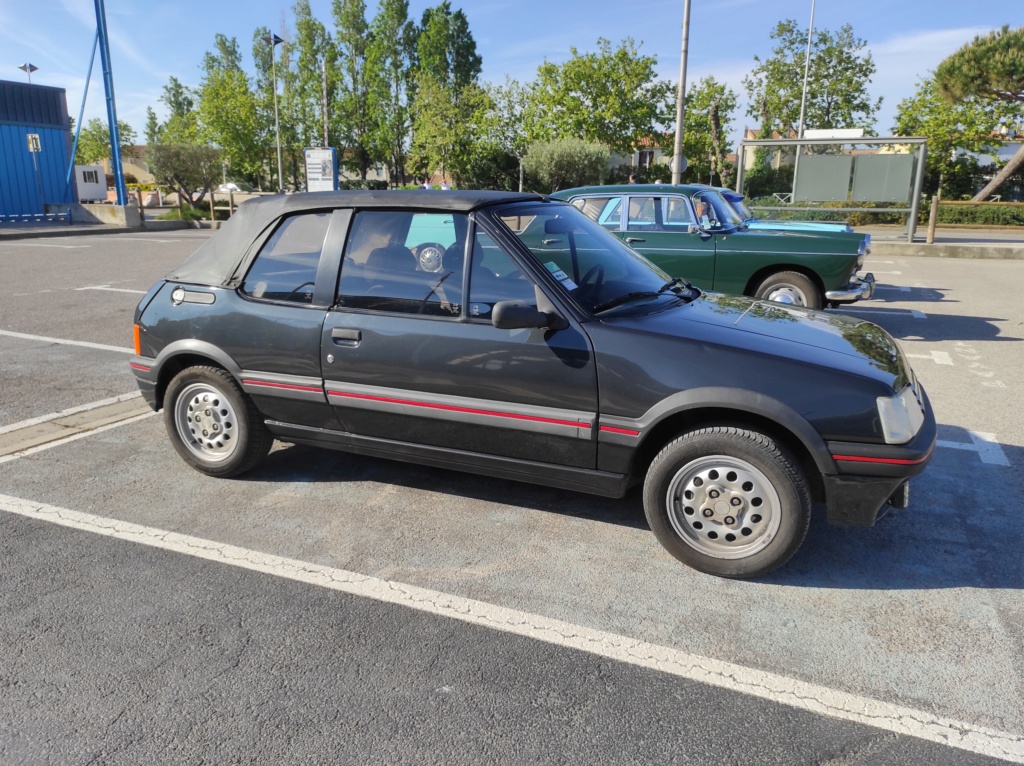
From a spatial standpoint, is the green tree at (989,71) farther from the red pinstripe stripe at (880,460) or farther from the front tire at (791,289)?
the red pinstripe stripe at (880,460)

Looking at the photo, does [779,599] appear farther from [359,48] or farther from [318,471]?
[359,48]

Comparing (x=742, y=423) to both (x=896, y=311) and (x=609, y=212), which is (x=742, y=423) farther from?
(x=896, y=311)

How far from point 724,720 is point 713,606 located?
0.73 m

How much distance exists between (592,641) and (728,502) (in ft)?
2.87

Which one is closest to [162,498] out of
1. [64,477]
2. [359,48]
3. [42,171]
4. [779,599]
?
[64,477]

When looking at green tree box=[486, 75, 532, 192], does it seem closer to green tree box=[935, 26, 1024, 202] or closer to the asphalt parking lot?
green tree box=[935, 26, 1024, 202]

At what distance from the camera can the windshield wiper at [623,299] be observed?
362cm

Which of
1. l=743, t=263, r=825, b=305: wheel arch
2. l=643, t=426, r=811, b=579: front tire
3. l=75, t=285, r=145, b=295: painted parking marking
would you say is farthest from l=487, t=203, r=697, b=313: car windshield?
l=75, t=285, r=145, b=295: painted parking marking

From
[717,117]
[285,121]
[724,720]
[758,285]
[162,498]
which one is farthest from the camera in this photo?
[285,121]

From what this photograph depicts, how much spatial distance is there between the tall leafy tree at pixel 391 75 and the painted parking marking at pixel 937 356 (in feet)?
197

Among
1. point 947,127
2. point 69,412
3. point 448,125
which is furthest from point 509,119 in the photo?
point 69,412

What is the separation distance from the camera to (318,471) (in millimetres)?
4668

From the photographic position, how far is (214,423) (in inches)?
174

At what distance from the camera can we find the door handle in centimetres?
388
